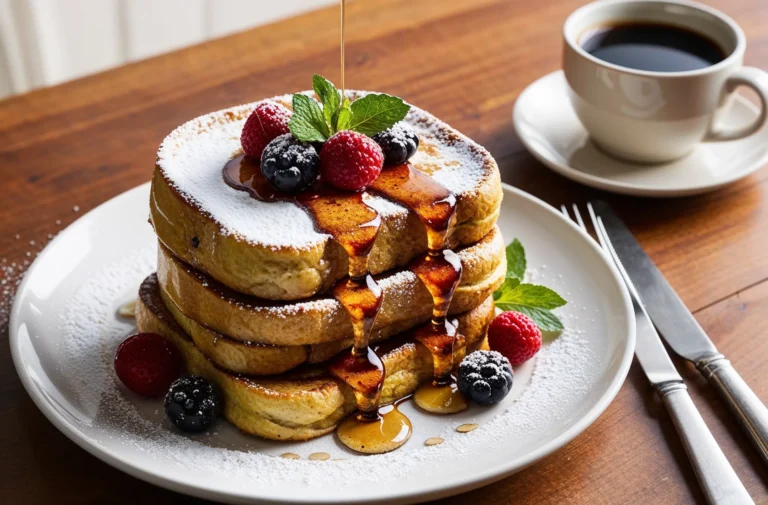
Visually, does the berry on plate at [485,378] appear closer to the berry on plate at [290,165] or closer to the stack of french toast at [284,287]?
the stack of french toast at [284,287]

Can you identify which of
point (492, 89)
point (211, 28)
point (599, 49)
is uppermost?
point (599, 49)

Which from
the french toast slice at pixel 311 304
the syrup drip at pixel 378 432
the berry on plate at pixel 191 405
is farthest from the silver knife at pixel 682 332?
the berry on plate at pixel 191 405

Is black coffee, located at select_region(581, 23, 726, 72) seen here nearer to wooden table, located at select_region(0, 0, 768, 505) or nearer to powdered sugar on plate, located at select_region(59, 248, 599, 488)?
wooden table, located at select_region(0, 0, 768, 505)

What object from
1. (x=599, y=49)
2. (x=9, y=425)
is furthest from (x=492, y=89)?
(x=9, y=425)

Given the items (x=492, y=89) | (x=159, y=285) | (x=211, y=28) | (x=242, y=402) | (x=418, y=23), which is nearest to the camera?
(x=242, y=402)

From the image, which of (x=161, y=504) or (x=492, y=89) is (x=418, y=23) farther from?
(x=161, y=504)

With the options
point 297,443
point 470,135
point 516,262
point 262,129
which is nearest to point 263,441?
point 297,443
